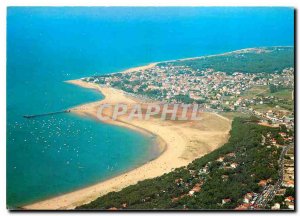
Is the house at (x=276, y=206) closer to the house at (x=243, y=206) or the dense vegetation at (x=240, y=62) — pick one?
the house at (x=243, y=206)

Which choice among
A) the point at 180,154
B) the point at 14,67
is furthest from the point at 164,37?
the point at 14,67

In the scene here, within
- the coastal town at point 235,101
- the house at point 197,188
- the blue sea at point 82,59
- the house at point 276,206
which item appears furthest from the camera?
the blue sea at point 82,59

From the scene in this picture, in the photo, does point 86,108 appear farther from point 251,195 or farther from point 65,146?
point 251,195

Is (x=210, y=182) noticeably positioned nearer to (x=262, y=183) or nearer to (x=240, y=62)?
(x=262, y=183)

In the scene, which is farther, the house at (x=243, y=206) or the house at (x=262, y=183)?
the house at (x=262, y=183)

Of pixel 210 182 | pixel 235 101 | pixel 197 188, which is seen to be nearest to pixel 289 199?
pixel 210 182

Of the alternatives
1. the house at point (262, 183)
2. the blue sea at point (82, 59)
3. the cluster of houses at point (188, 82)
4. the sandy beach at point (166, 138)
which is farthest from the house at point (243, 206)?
the cluster of houses at point (188, 82)
